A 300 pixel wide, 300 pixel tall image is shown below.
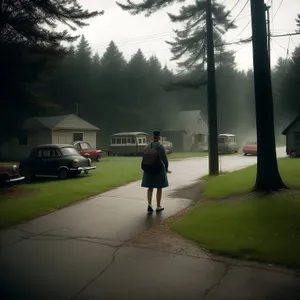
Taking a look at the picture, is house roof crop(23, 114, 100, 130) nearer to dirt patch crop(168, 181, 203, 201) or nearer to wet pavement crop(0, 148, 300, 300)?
dirt patch crop(168, 181, 203, 201)

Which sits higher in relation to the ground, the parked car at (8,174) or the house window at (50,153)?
the house window at (50,153)

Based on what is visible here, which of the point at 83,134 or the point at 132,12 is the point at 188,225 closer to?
the point at 132,12

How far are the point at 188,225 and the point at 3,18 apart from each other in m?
5.17

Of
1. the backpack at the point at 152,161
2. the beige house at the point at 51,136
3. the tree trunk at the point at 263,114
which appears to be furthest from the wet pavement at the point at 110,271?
the beige house at the point at 51,136

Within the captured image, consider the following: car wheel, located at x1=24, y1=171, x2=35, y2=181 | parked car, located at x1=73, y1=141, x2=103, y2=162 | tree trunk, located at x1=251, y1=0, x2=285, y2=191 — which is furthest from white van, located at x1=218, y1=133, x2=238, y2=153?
tree trunk, located at x1=251, y1=0, x2=285, y2=191

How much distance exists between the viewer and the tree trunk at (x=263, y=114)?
8000 millimetres

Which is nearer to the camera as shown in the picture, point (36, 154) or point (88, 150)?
point (36, 154)

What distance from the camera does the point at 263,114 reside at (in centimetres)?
814

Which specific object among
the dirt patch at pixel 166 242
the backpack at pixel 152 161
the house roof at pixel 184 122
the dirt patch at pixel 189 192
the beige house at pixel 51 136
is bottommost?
the dirt patch at pixel 166 242

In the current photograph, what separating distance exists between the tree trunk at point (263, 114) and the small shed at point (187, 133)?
31514 millimetres

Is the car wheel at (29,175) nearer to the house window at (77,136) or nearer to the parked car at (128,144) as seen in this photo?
the house window at (77,136)

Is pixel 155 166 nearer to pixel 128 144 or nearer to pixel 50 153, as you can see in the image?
pixel 50 153

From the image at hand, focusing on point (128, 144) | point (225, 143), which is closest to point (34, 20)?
point (128, 144)

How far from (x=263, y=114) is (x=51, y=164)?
367 inches
